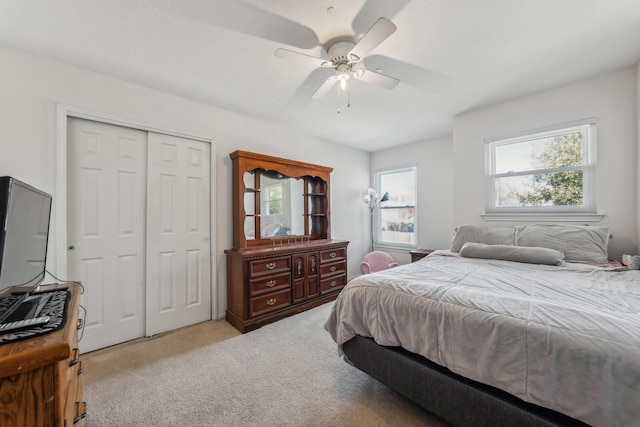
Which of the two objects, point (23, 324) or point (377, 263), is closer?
point (23, 324)

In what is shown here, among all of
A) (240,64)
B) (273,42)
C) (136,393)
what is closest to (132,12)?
(240,64)

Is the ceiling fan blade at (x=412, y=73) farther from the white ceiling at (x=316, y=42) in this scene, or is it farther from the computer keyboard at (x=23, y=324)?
the computer keyboard at (x=23, y=324)

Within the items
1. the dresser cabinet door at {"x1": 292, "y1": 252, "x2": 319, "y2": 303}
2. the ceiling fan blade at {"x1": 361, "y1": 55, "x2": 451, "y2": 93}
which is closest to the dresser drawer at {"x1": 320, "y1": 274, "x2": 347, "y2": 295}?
the dresser cabinet door at {"x1": 292, "y1": 252, "x2": 319, "y2": 303}

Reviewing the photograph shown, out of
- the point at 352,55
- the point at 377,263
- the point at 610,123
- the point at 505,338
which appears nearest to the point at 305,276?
the point at 377,263

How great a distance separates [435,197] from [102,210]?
4375 millimetres

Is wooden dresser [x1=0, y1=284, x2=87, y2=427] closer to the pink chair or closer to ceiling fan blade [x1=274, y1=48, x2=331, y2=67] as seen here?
ceiling fan blade [x1=274, y1=48, x2=331, y2=67]

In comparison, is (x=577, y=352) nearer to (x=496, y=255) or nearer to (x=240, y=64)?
(x=496, y=255)

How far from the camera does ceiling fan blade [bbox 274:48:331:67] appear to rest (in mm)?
1632

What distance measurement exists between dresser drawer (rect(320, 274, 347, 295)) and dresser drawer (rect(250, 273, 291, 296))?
1.94 ft

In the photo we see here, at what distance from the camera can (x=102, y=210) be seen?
2305 mm

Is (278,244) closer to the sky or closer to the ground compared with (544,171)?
closer to the ground

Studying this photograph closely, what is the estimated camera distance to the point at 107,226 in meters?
2.33

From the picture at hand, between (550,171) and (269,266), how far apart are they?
3320mm

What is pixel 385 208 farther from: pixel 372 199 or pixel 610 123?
pixel 610 123
